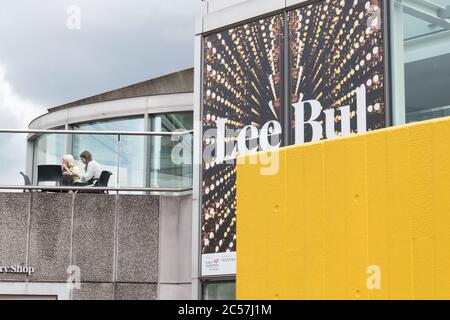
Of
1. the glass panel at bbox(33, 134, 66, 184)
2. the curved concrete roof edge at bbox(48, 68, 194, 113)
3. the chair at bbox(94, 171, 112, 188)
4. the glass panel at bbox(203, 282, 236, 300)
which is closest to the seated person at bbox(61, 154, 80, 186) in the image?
the glass panel at bbox(33, 134, 66, 184)

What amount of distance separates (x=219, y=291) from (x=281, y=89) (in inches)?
134

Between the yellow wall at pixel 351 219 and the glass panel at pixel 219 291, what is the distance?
23.6 feet

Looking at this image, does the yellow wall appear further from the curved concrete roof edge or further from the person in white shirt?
the curved concrete roof edge

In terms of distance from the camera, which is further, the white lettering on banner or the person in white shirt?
the person in white shirt

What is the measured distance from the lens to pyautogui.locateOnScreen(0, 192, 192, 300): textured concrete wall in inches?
630

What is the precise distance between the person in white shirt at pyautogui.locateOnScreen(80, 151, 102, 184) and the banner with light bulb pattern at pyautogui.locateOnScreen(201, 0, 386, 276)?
217 cm

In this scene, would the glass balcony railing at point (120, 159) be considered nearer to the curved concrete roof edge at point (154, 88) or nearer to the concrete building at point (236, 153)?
the concrete building at point (236, 153)

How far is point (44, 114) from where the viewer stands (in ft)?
Answer: 76.5

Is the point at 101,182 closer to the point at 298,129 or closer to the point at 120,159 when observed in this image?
the point at 120,159

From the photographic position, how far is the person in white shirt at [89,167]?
16.5 m

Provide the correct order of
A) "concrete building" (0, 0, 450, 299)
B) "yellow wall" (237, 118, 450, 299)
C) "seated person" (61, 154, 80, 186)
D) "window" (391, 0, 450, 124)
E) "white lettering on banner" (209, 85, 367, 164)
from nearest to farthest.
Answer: "yellow wall" (237, 118, 450, 299)
"concrete building" (0, 0, 450, 299)
"window" (391, 0, 450, 124)
"white lettering on banner" (209, 85, 367, 164)
"seated person" (61, 154, 80, 186)

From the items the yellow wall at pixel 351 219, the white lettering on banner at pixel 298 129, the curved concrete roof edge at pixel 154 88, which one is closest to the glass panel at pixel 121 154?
the white lettering on banner at pixel 298 129

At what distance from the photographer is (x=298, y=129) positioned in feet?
45.8
